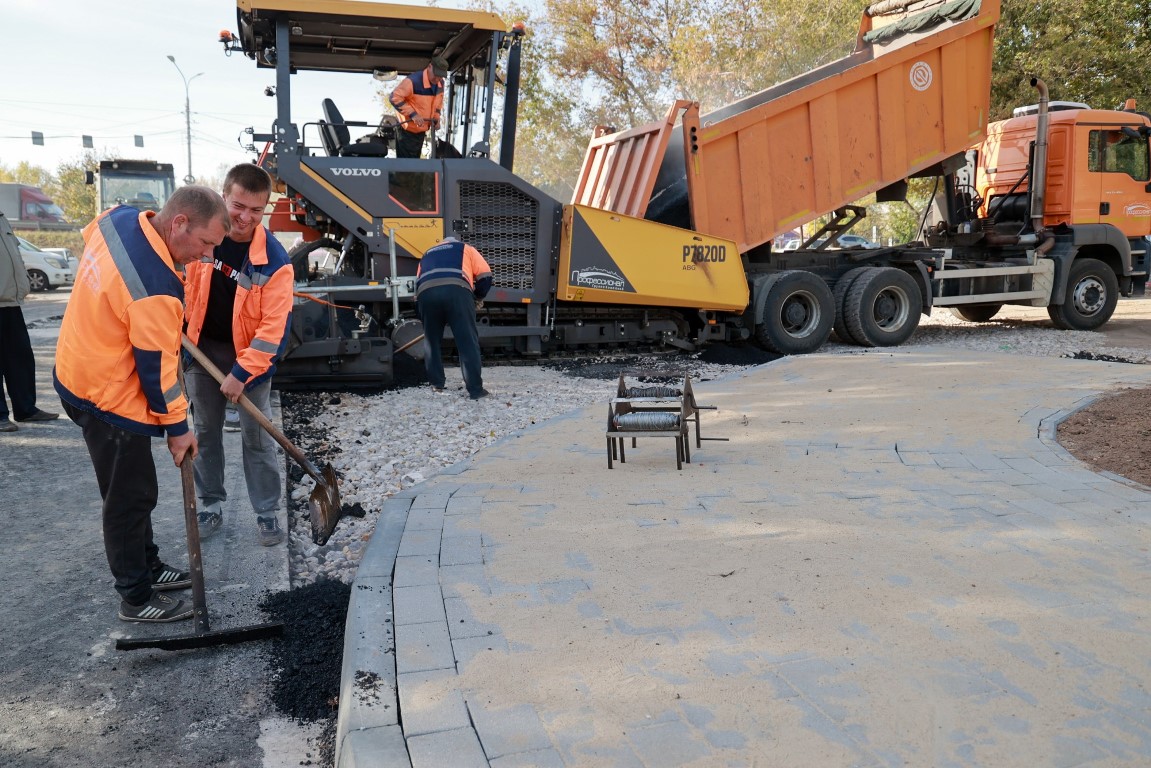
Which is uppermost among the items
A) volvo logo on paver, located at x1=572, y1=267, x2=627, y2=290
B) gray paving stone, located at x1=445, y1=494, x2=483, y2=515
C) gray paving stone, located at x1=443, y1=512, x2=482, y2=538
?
volvo logo on paver, located at x1=572, y1=267, x2=627, y2=290

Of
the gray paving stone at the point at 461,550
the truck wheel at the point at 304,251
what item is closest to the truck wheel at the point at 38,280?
the truck wheel at the point at 304,251

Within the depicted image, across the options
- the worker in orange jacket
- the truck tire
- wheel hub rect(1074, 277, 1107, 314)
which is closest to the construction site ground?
the worker in orange jacket

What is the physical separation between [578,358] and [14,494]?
5.96m

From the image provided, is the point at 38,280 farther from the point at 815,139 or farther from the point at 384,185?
the point at 815,139

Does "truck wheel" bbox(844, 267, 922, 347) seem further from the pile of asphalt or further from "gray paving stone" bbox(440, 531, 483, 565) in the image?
the pile of asphalt

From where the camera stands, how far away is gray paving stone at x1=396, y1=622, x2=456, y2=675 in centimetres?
283

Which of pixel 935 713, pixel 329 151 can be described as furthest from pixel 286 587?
pixel 329 151

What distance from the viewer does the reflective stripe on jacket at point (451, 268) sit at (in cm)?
784

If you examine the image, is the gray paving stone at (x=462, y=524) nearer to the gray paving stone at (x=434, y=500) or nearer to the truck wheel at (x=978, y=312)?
the gray paving stone at (x=434, y=500)

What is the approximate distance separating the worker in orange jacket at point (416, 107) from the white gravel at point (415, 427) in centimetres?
227

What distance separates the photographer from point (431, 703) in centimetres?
260

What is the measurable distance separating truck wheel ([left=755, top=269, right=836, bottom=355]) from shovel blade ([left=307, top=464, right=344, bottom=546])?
23.0 feet

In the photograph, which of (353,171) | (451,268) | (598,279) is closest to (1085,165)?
(598,279)

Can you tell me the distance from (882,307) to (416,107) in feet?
20.3
